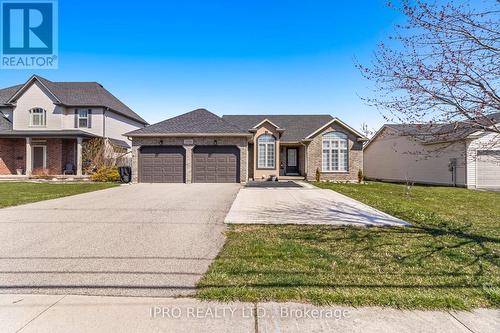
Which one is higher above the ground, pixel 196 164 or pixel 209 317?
pixel 196 164

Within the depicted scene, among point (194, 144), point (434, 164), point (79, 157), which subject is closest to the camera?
point (194, 144)

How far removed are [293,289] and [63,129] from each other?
2594 cm

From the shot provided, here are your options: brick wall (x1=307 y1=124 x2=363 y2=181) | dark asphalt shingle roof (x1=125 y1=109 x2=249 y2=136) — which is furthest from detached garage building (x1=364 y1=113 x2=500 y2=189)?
dark asphalt shingle roof (x1=125 y1=109 x2=249 y2=136)

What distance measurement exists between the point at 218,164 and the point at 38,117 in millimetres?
17483

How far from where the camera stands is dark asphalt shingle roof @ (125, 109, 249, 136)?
58.7ft

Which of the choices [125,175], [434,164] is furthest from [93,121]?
[434,164]

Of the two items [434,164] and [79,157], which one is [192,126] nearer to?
[79,157]

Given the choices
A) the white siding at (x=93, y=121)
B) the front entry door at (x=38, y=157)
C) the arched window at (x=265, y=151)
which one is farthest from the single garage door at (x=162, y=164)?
the front entry door at (x=38, y=157)

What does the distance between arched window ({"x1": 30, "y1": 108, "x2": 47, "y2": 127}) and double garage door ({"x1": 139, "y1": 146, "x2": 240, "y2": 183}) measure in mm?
11838

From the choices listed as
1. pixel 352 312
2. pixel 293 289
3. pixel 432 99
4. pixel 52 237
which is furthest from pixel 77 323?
pixel 432 99

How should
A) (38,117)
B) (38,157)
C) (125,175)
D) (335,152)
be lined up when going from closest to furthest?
1. (125,175)
2. (335,152)
3. (38,157)
4. (38,117)

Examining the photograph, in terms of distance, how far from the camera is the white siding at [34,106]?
22.6 meters

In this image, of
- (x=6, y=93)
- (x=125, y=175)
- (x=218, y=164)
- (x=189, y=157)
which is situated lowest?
(x=125, y=175)

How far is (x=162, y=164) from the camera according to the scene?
18.0 meters
